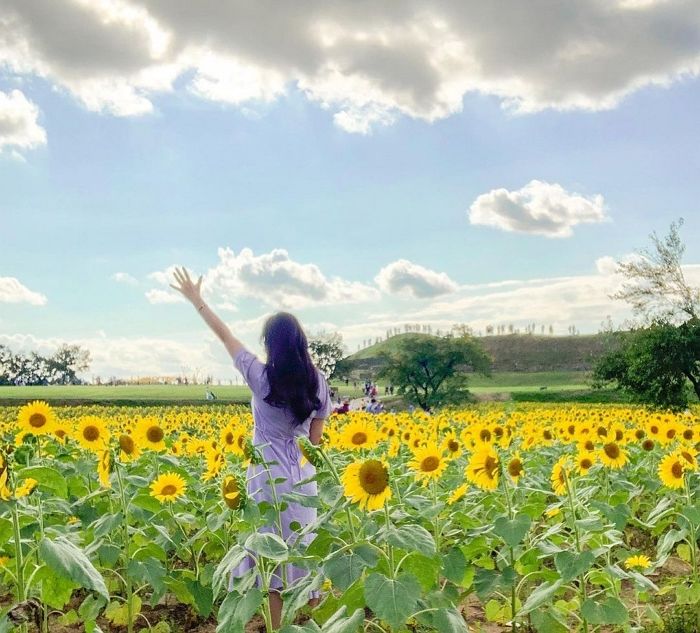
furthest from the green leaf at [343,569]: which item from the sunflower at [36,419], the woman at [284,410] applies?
the sunflower at [36,419]

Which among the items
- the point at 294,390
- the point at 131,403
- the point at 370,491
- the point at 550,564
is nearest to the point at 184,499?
the point at 294,390

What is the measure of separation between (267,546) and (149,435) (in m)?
2.75

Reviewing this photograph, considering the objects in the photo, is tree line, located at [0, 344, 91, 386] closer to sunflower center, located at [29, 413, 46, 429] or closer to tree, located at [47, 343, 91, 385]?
tree, located at [47, 343, 91, 385]

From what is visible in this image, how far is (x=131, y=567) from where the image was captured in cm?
454

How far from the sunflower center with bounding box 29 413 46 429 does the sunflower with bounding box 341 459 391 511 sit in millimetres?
3278

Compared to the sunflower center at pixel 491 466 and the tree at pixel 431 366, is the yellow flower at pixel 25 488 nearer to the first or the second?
the sunflower center at pixel 491 466

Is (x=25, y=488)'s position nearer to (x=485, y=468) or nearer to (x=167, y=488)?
(x=167, y=488)

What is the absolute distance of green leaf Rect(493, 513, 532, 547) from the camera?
3994 mm

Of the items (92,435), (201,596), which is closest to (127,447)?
(92,435)

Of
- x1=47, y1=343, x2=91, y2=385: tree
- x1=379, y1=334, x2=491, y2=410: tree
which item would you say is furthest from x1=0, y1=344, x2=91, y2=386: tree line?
x1=379, y1=334, x2=491, y2=410: tree

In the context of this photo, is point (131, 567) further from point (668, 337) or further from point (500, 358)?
point (500, 358)

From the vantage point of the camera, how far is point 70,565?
2.79m

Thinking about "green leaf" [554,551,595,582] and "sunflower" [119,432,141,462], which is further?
"sunflower" [119,432,141,462]

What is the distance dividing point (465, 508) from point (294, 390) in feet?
4.94
